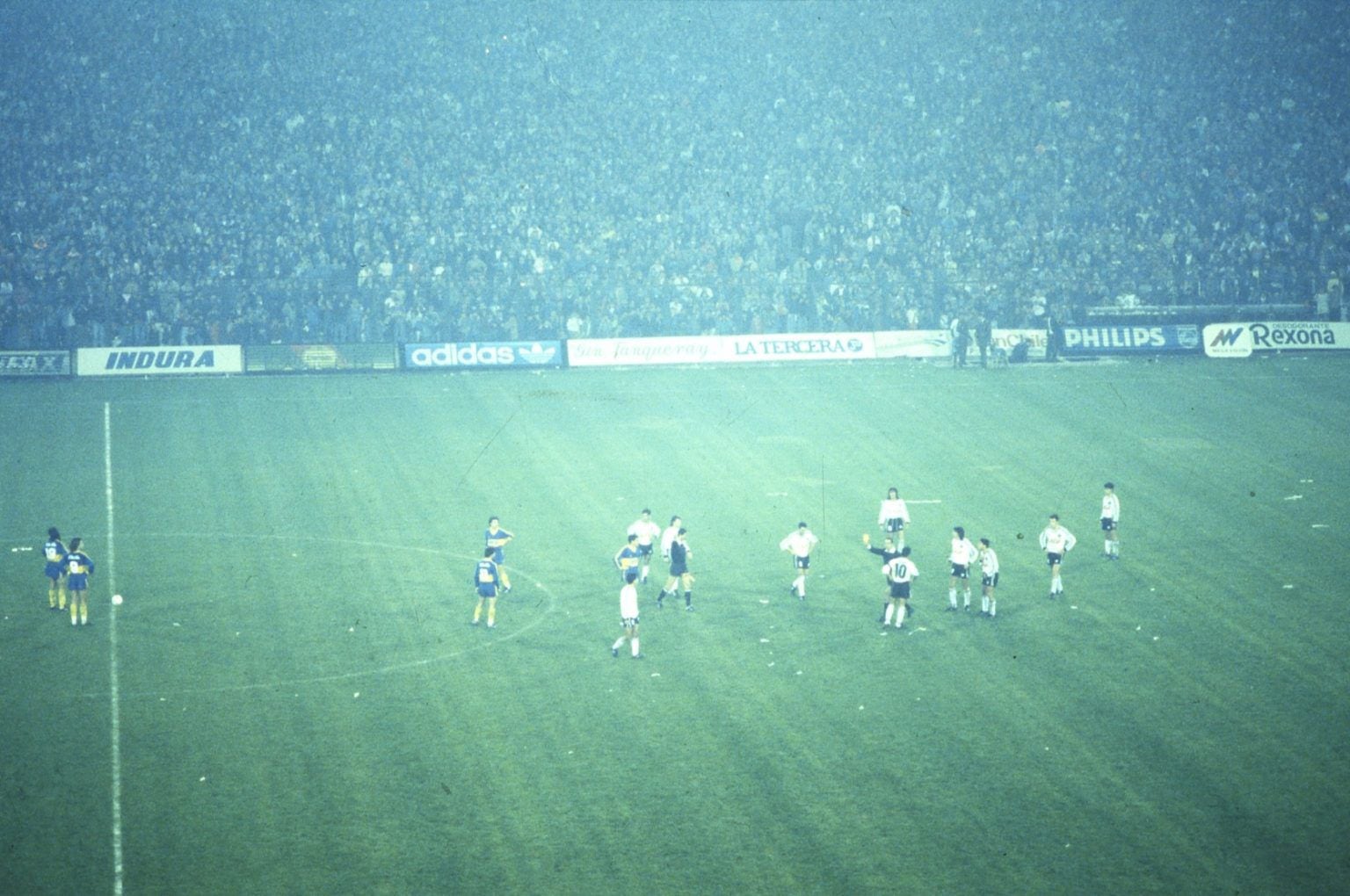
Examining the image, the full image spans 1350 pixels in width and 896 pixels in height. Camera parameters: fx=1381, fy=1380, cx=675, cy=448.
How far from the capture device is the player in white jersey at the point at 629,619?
24.4m

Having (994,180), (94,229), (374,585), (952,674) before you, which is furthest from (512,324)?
(952,674)

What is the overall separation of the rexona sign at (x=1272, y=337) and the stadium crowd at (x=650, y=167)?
182 cm

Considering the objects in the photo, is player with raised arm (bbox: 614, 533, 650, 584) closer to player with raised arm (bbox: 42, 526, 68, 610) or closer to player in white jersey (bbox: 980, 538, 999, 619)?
player in white jersey (bbox: 980, 538, 999, 619)

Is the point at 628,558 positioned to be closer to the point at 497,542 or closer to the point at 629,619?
the point at 629,619

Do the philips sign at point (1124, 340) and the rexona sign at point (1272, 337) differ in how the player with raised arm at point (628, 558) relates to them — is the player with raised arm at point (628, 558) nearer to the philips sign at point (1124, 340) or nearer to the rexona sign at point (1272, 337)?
the philips sign at point (1124, 340)

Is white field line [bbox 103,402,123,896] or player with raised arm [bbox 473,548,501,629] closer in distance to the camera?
white field line [bbox 103,402,123,896]

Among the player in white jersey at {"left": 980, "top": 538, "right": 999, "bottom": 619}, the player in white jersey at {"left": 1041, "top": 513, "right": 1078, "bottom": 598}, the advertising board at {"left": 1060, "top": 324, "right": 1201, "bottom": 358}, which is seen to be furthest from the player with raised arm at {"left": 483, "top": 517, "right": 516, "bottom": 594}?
the advertising board at {"left": 1060, "top": 324, "right": 1201, "bottom": 358}

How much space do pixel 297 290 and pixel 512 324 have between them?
29.5 ft

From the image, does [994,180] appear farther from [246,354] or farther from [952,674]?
[952,674]

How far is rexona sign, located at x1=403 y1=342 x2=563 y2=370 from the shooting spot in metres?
54.2

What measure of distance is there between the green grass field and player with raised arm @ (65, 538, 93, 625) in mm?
752

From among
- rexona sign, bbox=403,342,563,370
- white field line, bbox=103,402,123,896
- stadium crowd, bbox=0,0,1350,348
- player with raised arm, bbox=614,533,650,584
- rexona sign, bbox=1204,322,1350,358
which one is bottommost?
white field line, bbox=103,402,123,896

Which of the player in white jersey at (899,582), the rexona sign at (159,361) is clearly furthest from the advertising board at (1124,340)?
the rexona sign at (159,361)

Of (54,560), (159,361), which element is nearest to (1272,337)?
(159,361)
